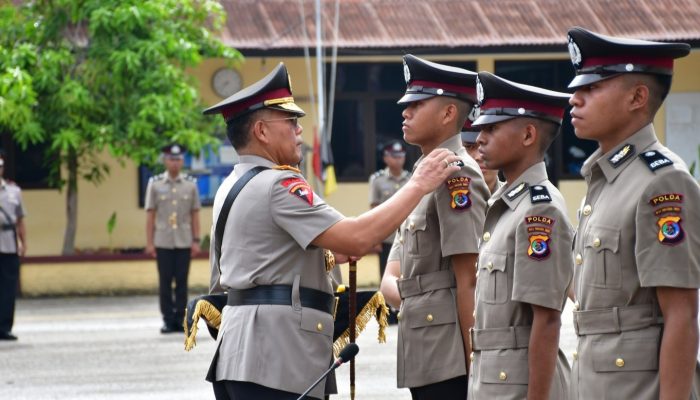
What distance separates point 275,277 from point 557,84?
1750cm

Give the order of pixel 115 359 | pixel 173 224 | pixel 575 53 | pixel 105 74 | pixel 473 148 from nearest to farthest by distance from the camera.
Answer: pixel 575 53
pixel 473 148
pixel 115 359
pixel 173 224
pixel 105 74

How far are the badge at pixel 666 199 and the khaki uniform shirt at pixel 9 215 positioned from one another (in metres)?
11.3

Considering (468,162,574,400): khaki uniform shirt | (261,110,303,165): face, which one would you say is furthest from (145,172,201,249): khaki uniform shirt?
(468,162,574,400): khaki uniform shirt

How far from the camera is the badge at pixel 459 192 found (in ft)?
17.7

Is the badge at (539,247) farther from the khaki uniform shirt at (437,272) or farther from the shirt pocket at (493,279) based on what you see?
the khaki uniform shirt at (437,272)

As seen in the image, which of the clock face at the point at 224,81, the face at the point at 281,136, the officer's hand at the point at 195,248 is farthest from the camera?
the clock face at the point at 224,81

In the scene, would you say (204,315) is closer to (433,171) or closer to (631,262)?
Result: (433,171)

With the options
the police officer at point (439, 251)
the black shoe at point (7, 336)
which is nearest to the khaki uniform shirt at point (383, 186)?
the black shoe at point (7, 336)

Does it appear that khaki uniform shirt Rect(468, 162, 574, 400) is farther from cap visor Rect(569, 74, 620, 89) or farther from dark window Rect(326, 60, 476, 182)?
dark window Rect(326, 60, 476, 182)

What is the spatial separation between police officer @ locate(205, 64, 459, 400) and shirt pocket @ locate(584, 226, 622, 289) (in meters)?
0.86

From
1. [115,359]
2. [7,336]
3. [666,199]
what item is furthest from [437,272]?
[7,336]

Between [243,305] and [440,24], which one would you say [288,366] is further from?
[440,24]

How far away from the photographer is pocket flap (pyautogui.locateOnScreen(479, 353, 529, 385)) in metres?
4.64

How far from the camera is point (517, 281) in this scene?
4.57m
